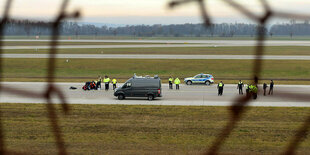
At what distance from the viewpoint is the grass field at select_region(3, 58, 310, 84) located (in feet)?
150

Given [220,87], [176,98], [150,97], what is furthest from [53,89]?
[220,87]

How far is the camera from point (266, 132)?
1823cm

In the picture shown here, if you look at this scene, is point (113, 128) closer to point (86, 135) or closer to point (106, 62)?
point (86, 135)

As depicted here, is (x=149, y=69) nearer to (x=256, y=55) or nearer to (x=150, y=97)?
(x=150, y=97)

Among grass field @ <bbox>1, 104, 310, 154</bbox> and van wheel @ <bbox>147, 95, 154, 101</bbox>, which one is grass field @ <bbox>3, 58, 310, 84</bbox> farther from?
grass field @ <bbox>1, 104, 310, 154</bbox>

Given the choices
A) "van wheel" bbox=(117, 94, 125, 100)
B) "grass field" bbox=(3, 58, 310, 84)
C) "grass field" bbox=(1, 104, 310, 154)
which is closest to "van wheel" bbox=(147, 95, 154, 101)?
"van wheel" bbox=(117, 94, 125, 100)

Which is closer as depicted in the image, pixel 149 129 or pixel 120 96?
pixel 149 129

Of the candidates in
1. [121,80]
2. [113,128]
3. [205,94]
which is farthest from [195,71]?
[113,128]

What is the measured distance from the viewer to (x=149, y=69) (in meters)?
51.9

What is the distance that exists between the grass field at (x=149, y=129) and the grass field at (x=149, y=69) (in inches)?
769

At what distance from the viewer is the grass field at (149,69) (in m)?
45.8

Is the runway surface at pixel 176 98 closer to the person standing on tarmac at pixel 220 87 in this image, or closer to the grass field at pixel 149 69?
the person standing on tarmac at pixel 220 87

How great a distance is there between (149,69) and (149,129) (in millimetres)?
33548

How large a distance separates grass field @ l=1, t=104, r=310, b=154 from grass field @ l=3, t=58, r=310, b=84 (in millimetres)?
19525
